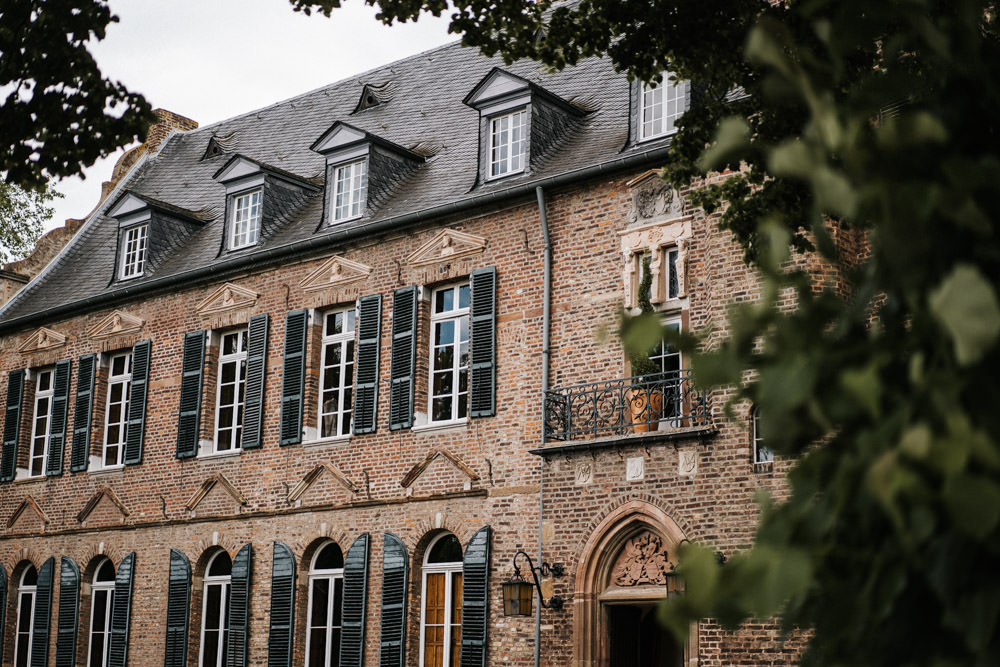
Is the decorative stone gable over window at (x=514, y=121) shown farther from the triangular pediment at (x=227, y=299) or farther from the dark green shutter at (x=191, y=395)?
the dark green shutter at (x=191, y=395)

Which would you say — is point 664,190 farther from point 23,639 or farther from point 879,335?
point 23,639

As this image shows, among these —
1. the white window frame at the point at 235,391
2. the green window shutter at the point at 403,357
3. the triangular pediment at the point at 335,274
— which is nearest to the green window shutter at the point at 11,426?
the white window frame at the point at 235,391

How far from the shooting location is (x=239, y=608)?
59.2ft

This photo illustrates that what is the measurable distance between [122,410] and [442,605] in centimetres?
798

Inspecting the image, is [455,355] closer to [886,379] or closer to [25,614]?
[25,614]

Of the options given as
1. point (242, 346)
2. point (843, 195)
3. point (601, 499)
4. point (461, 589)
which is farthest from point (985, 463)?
point (242, 346)

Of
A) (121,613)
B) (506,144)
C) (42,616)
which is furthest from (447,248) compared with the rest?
(42,616)

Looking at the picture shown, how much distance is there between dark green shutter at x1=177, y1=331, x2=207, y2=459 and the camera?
19.4 m

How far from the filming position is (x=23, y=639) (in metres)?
21.8

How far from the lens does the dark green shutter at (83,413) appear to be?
21172 millimetres

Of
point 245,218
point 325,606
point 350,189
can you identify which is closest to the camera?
point 325,606

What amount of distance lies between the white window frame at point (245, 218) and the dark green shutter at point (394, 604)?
6369mm

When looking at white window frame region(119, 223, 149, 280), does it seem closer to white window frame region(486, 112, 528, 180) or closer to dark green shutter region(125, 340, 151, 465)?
dark green shutter region(125, 340, 151, 465)

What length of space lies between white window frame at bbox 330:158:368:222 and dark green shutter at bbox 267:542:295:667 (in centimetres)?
503
